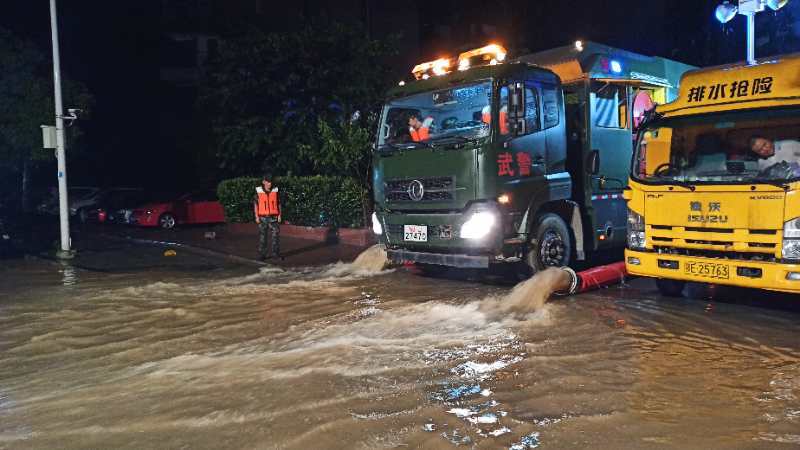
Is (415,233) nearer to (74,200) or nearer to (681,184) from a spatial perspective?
(681,184)

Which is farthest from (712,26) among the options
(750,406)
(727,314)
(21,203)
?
(21,203)

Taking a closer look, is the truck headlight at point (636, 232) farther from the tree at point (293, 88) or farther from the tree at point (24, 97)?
the tree at point (24, 97)

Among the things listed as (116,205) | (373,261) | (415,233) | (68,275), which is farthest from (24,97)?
(415,233)

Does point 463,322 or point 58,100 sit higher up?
point 58,100

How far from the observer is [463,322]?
734cm

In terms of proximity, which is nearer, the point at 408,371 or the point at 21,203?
the point at 408,371

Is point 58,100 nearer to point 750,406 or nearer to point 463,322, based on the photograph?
point 463,322

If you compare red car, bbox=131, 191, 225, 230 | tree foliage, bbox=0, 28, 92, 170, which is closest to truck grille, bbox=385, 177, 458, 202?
red car, bbox=131, 191, 225, 230

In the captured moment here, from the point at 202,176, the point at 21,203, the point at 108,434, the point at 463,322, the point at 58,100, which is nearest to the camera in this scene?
the point at 108,434

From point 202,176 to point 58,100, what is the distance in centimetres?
1239

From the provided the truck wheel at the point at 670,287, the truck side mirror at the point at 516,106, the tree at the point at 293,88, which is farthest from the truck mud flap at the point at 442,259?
the tree at the point at 293,88

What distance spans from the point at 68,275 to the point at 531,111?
849cm

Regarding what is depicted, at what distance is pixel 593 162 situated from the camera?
8.99 metres

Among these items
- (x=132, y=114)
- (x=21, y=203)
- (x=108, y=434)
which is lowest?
(x=108, y=434)
